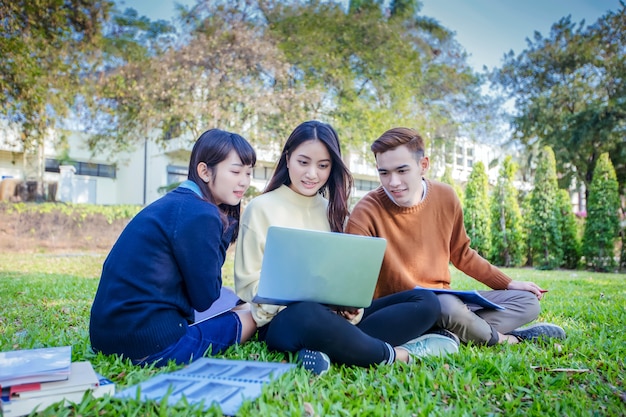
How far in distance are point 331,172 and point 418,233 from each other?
591 millimetres

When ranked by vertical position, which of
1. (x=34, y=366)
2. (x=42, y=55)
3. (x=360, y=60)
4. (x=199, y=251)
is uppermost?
(x=360, y=60)

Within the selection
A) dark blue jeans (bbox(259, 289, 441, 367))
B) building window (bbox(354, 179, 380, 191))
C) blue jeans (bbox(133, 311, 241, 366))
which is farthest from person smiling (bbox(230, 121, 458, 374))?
building window (bbox(354, 179, 380, 191))

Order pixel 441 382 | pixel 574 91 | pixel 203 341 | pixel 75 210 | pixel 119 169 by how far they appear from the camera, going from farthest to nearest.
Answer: pixel 119 169
pixel 574 91
pixel 75 210
pixel 203 341
pixel 441 382

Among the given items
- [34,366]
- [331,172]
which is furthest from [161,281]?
[331,172]

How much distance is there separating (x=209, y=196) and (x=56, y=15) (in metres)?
9.41

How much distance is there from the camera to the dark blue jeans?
2.20 m

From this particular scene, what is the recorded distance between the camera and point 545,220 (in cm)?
1105

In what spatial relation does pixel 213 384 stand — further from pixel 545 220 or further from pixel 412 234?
pixel 545 220

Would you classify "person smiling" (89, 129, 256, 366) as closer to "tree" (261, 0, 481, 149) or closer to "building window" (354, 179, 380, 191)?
"tree" (261, 0, 481, 149)

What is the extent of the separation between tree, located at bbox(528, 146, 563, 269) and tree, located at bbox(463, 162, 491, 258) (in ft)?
2.97

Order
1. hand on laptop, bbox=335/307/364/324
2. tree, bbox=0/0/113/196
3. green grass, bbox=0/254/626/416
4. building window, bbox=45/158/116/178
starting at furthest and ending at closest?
building window, bbox=45/158/116/178 → tree, bbox=0/0/113/196 → hand on laptop, bbox=335/307/364/324 → green grass, bbox=0/254/626/416

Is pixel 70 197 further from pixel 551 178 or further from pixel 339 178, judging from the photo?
pixel 339 178

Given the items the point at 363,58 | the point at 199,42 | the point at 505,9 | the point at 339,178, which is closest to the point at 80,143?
the point at 199,42

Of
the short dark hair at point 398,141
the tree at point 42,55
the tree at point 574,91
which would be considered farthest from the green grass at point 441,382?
the tree at point 574,91
